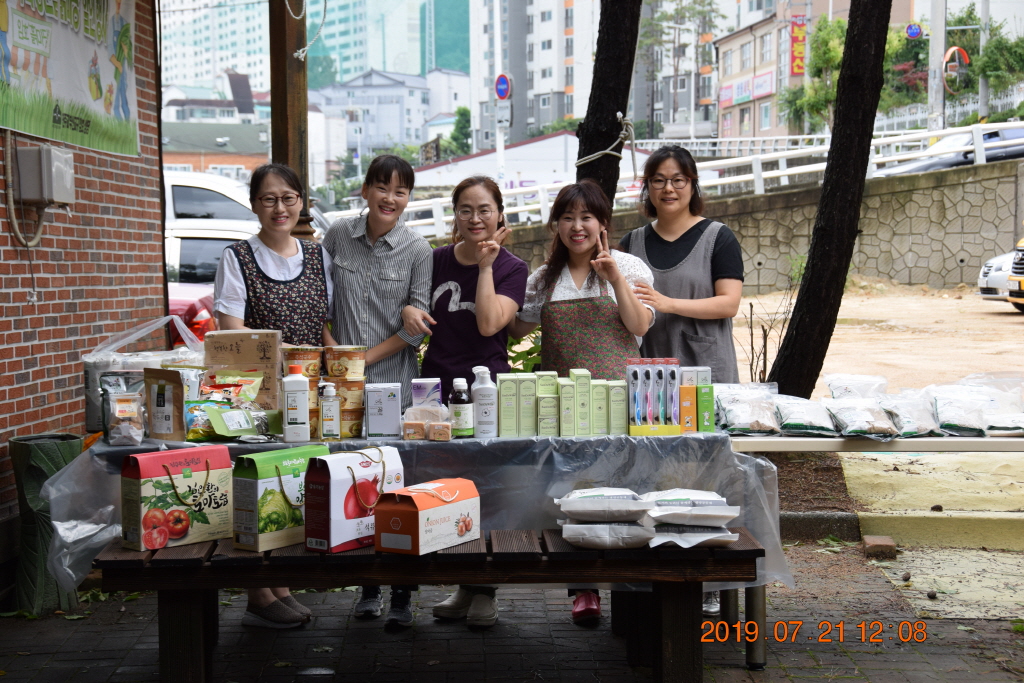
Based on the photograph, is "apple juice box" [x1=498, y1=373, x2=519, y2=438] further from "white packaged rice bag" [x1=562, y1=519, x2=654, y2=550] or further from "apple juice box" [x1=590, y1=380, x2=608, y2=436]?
"white packaged rice bag" [x1=562, y1=519, x2=654, y2=550]

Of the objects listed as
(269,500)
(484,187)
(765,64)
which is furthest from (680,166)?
(765,64)

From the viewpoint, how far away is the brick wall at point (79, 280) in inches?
168

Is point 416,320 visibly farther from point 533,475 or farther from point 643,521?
point 643,521

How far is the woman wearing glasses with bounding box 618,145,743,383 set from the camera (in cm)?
384

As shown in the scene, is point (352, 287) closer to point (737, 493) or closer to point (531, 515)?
point (531, 515)

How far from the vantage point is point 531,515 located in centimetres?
336

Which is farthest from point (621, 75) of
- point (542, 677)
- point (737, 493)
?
point (542, 677)

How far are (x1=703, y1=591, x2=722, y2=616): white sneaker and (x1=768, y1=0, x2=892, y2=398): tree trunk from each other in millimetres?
2674

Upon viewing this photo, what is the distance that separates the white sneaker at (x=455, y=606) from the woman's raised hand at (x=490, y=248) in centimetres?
158

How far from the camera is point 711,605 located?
13.1ft

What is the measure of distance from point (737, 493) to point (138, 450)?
2.13 m

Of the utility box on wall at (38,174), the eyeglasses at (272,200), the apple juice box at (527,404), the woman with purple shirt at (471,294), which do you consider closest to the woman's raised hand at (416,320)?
the woman with purple shirt at (471,294)

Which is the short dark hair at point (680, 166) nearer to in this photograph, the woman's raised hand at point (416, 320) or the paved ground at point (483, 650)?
the woman's raised hand at point (416, 320)
